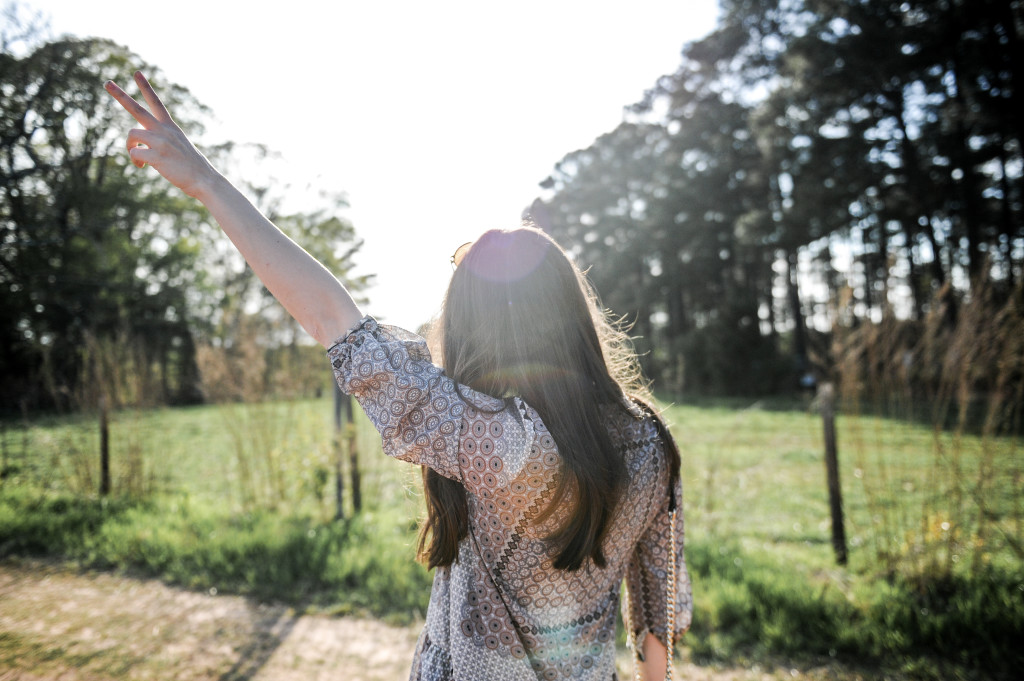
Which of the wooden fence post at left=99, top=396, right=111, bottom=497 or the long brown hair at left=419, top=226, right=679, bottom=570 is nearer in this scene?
the long brown hair at left=419, top=226, right=679, bottom=570

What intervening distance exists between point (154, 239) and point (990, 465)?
22.5m

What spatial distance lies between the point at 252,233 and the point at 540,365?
2.14ft

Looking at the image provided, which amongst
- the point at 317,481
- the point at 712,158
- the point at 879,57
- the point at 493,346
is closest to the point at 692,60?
the point at 712,158

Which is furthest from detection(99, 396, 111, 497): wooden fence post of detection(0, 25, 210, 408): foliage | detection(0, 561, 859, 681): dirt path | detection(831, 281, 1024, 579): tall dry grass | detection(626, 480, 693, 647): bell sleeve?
detection(831, 281, 1024, 579): tall dry grass

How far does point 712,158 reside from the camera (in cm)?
2866

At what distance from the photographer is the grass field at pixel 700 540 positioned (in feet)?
11.1

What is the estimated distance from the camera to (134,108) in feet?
3.95

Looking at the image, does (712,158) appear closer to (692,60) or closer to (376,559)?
(692,60)

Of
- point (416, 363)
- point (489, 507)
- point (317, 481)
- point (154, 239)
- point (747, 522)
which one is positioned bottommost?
point (747, 522)

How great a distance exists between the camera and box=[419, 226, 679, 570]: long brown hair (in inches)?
43.2

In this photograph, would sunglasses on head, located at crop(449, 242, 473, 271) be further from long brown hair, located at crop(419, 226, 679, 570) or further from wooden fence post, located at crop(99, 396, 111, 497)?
wooden fence post, located at crop(99, 396, 111, 497)

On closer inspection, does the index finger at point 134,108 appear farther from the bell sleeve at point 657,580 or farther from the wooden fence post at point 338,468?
the wooden fence post at point 338,468

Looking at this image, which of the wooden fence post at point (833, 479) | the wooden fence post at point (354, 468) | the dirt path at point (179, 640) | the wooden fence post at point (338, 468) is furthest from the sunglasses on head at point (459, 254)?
the wooden fence post at point (354, 468)

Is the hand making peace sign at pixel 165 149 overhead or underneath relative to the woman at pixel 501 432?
overhead
